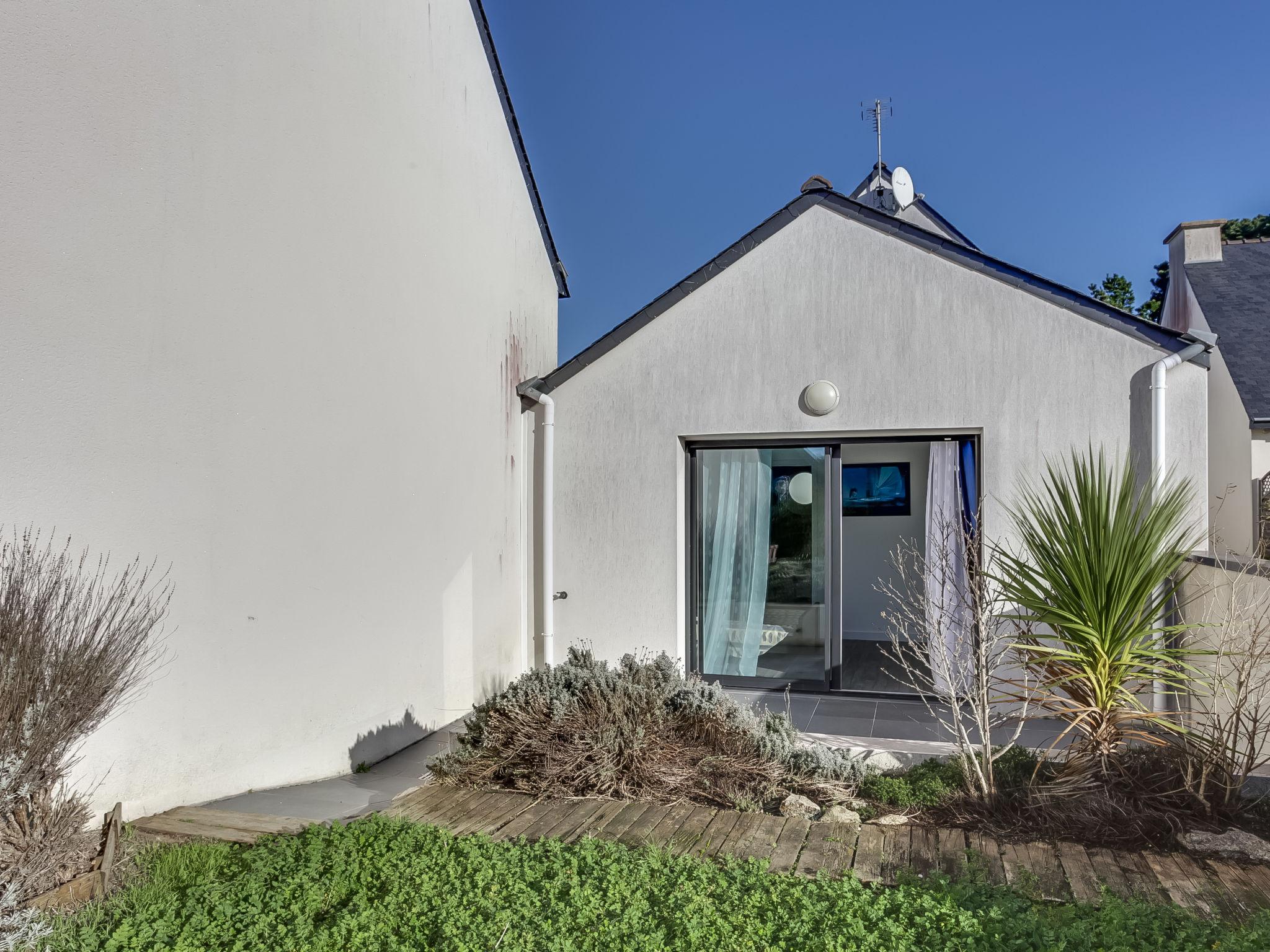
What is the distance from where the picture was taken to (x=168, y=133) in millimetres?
4188

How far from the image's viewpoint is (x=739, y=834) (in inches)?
153

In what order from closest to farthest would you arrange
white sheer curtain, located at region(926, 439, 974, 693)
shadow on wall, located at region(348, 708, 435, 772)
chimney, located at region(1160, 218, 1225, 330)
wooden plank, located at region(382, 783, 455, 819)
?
wooden plank, located at region(382, 783, 455, 819)
shadow on wall, located at region(348, 708, 435, 772)
white sheer curtain, located at region(926, 439, 974, 693)
chimney, located at region(1160, 218, 1225, 330)

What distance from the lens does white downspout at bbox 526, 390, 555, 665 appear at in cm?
759

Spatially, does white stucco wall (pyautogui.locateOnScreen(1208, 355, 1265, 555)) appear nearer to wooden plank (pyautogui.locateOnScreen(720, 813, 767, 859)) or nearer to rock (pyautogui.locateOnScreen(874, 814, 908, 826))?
rock (pyautogui.locateOnScreen(874, 814, 908, 826))

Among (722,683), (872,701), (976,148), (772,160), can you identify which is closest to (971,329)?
(872,701)

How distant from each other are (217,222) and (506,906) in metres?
3.71

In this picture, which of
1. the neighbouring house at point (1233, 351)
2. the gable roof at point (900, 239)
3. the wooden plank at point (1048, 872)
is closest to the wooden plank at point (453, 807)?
the wooden plank at point (1048, 872)

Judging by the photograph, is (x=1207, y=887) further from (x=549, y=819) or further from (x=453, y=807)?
(x=453, y=807)

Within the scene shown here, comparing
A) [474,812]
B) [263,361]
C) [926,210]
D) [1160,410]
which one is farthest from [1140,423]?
[926,210]

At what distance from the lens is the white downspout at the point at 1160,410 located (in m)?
6.10

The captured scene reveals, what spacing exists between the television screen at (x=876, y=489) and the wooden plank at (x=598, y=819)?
24.6ft

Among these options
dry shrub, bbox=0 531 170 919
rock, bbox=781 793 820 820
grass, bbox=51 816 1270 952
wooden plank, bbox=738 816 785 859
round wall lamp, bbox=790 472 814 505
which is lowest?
rock, bbox=781 793 820 820

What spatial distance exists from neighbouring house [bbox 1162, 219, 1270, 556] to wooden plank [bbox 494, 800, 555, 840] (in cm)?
818

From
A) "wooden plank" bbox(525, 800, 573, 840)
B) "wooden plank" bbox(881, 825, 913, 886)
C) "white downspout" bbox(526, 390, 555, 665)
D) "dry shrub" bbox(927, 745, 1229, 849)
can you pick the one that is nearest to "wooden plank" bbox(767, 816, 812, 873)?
"wooden plank" bbox(881, 825, 913, 886)
